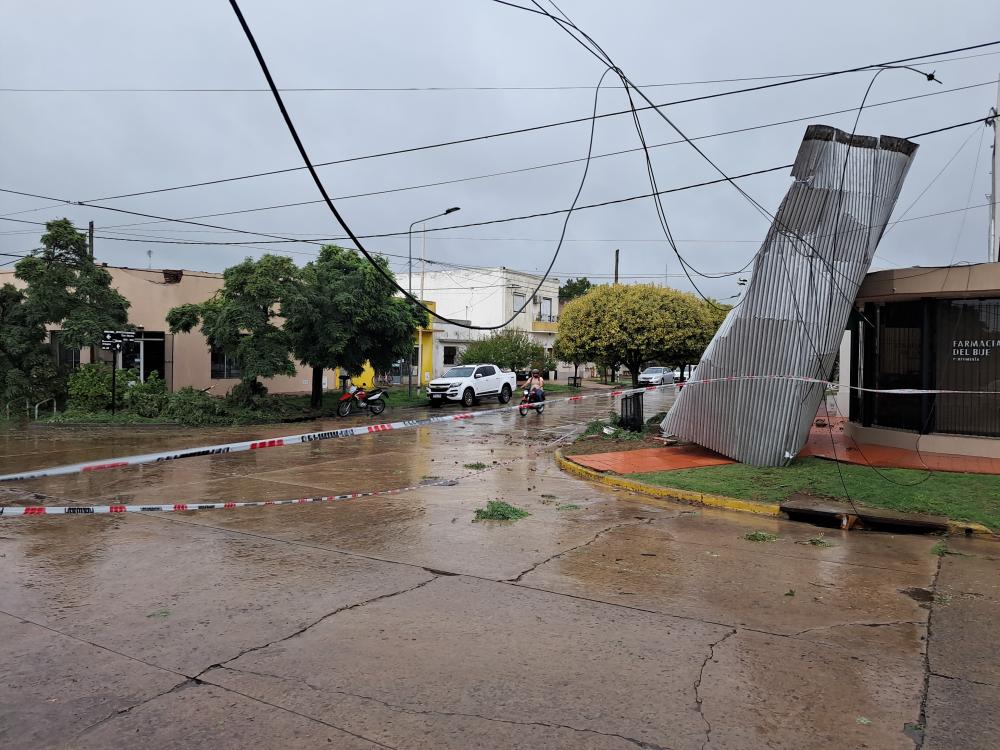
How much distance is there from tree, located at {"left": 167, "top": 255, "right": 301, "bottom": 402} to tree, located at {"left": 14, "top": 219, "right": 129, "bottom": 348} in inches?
120

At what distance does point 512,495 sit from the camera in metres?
10.9

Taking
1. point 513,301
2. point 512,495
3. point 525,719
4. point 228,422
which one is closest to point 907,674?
point 525,719

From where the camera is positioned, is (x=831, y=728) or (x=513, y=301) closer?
(x=831, y=728)

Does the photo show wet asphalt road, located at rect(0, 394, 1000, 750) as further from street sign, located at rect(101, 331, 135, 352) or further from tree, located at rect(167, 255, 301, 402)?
tree, located at rect(167, 255, 301, 402)

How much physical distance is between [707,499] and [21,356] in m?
22.1

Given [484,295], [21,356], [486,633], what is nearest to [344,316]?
[21,356]

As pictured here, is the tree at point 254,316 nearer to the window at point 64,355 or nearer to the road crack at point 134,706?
the window at point 64,355

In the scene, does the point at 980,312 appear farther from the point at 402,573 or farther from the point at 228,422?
the point at 228,422

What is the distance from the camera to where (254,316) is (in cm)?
2161

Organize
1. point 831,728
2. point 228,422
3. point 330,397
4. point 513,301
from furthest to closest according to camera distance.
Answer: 1. point 513,301
2. point 330,397
3. point 228,422
4. point 831,728

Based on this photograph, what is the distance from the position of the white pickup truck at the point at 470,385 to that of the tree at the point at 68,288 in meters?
12.0

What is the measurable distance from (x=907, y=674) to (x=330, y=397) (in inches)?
1065

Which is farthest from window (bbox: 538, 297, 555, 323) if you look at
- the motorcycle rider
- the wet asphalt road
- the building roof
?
the wet asphalt road

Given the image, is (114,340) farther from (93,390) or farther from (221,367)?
(221,367)
